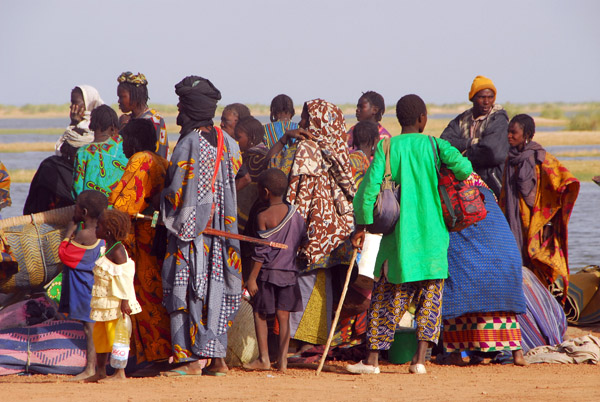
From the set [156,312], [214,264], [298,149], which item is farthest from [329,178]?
[156,312]

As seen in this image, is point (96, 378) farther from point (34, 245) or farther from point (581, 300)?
point (581, 300)

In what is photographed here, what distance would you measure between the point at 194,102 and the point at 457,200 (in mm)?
1982

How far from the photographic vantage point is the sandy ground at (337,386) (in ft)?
18.1

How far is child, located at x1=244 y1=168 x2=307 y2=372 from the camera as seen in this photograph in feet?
21.6

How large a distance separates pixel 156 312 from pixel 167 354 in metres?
0.31

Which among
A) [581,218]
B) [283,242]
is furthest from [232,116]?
[581,218]

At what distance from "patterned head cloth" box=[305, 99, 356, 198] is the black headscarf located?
94cm

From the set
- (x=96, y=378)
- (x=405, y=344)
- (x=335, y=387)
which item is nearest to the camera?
(x=335, y=387)

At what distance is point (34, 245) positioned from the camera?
736 cm

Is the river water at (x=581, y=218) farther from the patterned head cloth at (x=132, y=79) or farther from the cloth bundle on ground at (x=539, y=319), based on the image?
the patterned head cloth at (x=132, y=79)

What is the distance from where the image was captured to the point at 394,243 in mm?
6348

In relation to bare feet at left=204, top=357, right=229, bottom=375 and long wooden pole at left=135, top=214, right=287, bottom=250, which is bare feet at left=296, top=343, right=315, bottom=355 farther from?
long wooden pole at left=135, top=214, right=287, bottom=250

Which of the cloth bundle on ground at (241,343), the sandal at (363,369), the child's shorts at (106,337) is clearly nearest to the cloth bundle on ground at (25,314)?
the child's shorts at (106,337)

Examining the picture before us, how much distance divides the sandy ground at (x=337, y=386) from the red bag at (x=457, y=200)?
3.66 feet
